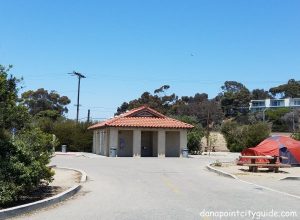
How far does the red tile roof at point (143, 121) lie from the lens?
44.9 metres

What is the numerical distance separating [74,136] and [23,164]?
44.8m

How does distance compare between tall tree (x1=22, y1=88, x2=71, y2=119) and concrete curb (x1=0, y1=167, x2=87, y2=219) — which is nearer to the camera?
concrete curb (x1=0, y1=167, x2=87, y2=219)

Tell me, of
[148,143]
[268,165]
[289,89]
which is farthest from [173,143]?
[289,89]

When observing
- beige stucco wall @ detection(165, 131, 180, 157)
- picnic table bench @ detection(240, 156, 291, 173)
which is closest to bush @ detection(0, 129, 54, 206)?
picnic table bench @ detection(240, 156, 291, 173)

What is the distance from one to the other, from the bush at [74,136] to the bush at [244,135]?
1737cm

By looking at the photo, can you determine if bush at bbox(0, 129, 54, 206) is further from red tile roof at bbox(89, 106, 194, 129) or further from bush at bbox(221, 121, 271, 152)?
bush at bbox(221, 121, 271, 152)

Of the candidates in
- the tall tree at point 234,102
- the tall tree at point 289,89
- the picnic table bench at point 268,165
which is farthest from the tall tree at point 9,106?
the tall tree at point 289,89

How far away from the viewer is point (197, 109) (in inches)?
4168

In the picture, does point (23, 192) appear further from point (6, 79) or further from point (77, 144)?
point (77, 144)

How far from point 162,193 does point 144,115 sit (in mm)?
32443

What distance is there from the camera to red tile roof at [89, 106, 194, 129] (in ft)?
147

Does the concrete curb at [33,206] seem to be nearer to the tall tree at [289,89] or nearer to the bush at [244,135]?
the bush at [244,135]

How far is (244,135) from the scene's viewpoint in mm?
56531

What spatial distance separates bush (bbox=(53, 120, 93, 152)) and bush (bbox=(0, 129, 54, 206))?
139ft
